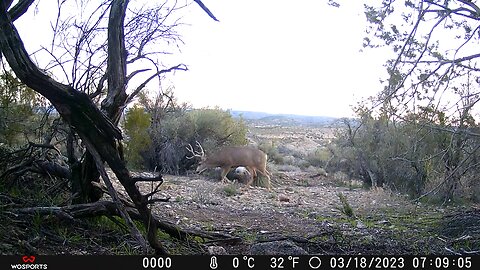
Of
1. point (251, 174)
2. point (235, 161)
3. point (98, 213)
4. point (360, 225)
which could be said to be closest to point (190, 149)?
point (235, 161)

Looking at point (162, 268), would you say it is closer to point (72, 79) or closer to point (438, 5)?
point (72, 79)

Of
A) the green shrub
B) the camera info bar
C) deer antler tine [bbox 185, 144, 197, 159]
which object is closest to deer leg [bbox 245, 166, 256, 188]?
deer antler tine [bbox 185, 144, 197, 159]

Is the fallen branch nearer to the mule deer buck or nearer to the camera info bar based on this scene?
the camera info bar

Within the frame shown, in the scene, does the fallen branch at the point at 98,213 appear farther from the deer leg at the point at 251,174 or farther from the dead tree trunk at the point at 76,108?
the deer leg at the point at 251,174

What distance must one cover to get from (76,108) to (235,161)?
10.6 meters

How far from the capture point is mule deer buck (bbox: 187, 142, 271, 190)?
14617 millimetres

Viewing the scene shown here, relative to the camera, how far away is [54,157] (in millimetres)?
6414

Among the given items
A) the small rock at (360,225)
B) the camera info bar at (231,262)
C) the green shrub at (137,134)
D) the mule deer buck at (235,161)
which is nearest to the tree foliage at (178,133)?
the green shrub at (137,134)

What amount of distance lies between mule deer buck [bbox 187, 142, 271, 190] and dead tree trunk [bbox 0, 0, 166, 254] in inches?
399

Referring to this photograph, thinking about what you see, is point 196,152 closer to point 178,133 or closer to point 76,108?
point 178,133

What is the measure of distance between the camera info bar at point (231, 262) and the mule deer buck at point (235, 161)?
33.5 ft

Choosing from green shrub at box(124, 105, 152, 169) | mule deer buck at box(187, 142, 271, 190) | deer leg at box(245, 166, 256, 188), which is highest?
green shrub at box(124, 105, 152, 169)

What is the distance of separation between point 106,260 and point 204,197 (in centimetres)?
675

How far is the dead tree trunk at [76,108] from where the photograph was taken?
3748 mm
